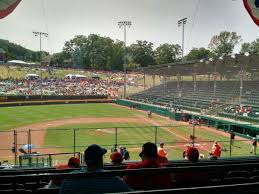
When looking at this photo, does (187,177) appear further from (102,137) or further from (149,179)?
(102,137)

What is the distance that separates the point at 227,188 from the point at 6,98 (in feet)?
201

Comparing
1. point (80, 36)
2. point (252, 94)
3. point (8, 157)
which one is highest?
point (80, 36)

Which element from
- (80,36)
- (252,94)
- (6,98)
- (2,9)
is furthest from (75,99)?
(80,36)

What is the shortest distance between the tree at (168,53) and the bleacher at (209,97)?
215 feet

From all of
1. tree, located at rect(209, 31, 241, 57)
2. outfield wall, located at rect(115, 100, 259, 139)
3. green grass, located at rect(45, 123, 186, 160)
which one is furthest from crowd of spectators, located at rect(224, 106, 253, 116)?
tree, located at rect(209, 31, 241, 57)

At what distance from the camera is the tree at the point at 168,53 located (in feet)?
435

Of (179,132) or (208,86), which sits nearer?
(179,132)

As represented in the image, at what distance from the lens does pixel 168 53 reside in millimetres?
133500

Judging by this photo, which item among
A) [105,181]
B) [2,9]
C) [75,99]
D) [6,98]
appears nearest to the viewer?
[105,181]

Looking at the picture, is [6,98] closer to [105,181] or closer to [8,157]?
[8,157]

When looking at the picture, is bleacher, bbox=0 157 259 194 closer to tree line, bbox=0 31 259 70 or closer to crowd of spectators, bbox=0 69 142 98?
crowd of spectators, bbox=0 69 142 98

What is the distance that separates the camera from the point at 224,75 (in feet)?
186

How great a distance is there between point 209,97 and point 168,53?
8729cm

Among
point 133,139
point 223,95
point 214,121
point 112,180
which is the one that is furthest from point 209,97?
point 112,180
